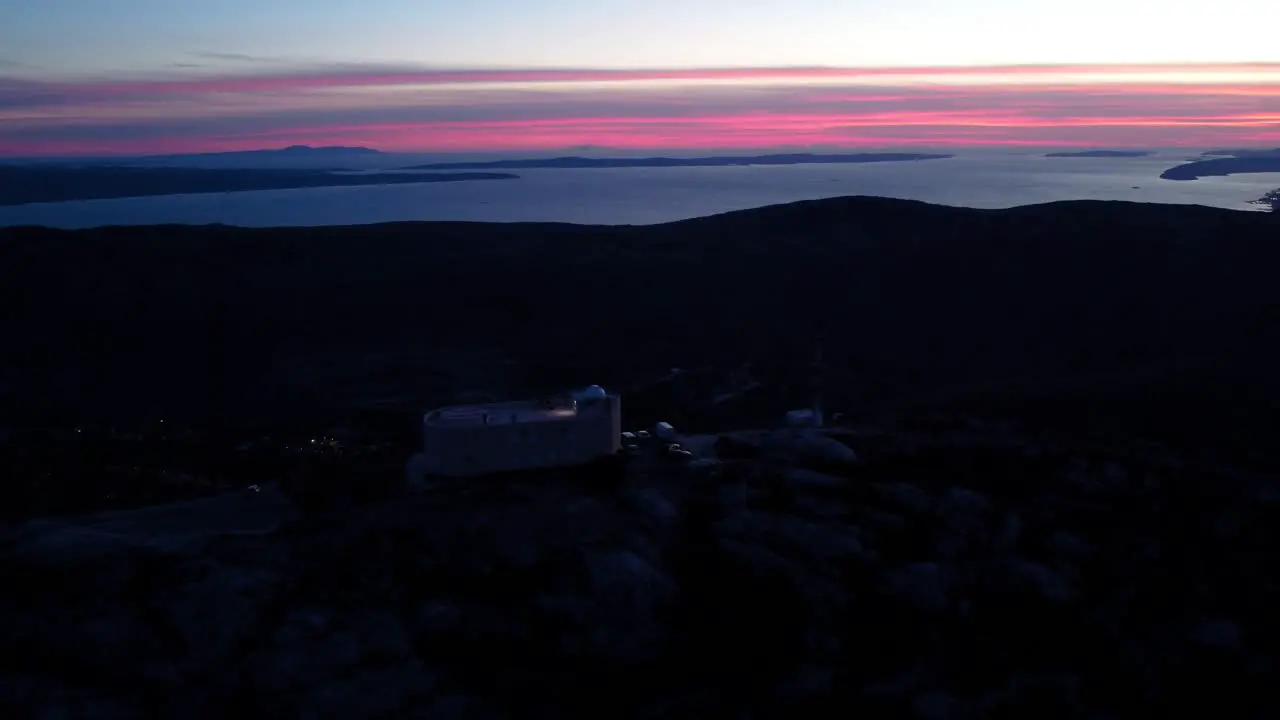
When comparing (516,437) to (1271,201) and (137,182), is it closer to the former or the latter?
(1271,201)

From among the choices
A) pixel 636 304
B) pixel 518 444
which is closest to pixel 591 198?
pixel 636 304

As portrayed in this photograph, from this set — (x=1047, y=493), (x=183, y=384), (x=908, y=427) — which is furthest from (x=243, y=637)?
(x=183, y=384)

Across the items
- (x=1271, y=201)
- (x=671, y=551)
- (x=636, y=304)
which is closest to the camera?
(x=671, y=551)

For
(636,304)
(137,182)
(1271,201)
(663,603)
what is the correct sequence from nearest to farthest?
(663,603)
(636,304)
(1271,201)
(137,182)

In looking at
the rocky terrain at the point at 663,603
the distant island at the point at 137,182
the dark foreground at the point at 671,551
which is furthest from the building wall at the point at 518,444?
the distant island at the point at 137,182

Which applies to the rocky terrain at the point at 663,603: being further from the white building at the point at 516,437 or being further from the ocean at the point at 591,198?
the ocean at the point at 591,198

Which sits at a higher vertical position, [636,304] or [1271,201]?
[1271,201]

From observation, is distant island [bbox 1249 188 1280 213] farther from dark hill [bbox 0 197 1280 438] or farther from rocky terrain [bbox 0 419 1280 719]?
rocky terrain [bbox 0 419 1280 719]

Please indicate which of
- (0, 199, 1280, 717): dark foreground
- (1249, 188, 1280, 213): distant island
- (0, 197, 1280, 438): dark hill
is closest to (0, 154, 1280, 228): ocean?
(1249, 188, 1280, 213): distant island
